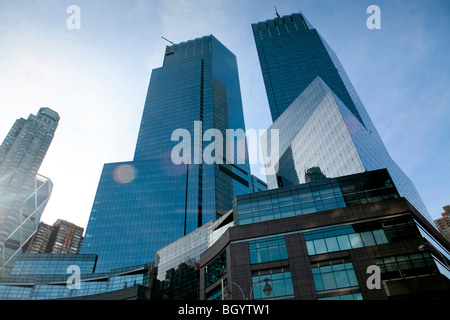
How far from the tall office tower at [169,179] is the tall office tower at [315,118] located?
105ft

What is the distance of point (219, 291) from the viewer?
48.0 meters

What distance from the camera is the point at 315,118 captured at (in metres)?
95.9

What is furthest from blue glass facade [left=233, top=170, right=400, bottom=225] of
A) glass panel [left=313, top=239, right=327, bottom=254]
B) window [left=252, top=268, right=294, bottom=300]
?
window [left=252, top=268, right=294, bottom=300]

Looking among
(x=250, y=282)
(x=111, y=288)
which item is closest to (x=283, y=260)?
(x=250, y=282)

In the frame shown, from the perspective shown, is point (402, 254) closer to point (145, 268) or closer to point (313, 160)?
point (313, 160)

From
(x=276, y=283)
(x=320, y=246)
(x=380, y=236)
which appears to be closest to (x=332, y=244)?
(x=320, y=246)

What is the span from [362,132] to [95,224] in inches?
4530

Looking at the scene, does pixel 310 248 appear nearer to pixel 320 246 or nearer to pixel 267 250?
pixel 320 246

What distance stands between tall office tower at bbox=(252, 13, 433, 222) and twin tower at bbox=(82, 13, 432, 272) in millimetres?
439

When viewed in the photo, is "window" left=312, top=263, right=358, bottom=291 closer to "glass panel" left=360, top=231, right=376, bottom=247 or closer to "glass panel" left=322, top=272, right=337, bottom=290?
"glass panel" left=322, top=272, right=337, bottom=290

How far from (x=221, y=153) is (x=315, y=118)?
7787 cm

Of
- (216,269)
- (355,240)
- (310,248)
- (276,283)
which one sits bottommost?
(276,283)

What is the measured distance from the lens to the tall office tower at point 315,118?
80.2 metres
